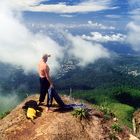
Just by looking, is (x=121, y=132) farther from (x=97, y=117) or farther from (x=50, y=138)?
(x=50, y=138)

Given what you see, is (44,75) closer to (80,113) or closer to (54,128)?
(80,113)

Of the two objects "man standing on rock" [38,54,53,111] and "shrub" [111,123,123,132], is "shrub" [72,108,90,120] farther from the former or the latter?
"shrub" [111,123,123,132]

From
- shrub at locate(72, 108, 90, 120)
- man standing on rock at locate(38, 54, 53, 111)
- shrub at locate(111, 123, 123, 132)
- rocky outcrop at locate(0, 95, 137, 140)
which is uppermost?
man standing on rock at locate(38, 54, 53, 111)

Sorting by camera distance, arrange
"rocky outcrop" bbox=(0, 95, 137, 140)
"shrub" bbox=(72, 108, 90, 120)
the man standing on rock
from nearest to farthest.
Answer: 1. "rocky outcrop" bbox=(0, 95, 137, 140)
2. the man standing on rock
3. "shrub" bbox=(72, 108, 90, 120)

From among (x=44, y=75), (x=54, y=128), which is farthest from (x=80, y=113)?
(x=44, y=75)

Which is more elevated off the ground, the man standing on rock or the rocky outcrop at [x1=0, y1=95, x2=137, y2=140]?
the man standing on rock

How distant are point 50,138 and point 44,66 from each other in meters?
6.76

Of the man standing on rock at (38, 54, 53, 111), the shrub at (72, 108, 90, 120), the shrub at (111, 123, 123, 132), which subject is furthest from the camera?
the shrub at (111, 123, 123, 132)

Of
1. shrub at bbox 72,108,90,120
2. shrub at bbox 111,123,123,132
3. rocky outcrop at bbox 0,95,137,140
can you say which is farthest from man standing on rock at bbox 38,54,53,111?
shrub at bbox 111,123,123,132

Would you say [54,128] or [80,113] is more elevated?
[80,113]

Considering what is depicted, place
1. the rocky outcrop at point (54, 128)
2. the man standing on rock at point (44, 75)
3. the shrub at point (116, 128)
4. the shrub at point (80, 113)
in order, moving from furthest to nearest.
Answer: the shrub at point (116, 128), the shrub at point (80, 113), the man standing on rock at point (44, 75), the rocky outcrop at point (54, 128)

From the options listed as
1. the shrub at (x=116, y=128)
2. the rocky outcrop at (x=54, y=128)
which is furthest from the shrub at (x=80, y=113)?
the shrub at (x=116, y=128)

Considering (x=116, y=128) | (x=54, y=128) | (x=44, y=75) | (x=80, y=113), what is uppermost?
(x=44, y=75)

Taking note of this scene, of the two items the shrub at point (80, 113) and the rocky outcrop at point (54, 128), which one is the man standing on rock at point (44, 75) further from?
the shrub at point (80, 113)
